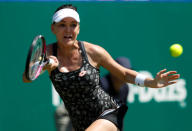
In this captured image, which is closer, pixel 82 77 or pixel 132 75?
pixel 82 77

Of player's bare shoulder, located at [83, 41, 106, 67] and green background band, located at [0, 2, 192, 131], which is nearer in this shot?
player's bare shoulder, located at [83, 41, 106, 67]

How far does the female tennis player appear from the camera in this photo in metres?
2.99

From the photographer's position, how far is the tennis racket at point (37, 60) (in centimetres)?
261

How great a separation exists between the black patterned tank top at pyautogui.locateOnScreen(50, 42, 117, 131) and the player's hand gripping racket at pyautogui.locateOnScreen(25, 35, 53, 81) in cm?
20

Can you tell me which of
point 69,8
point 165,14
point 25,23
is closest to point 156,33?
point 165,14

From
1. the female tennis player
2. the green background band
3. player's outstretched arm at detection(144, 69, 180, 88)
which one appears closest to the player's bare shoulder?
the female tennis player

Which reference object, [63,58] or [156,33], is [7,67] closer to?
[63,58]

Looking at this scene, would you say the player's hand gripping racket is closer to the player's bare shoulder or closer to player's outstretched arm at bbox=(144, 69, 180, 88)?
the player's bare shoulder

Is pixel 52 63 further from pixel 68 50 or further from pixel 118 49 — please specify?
pixel 118 49

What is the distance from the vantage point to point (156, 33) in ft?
16.1

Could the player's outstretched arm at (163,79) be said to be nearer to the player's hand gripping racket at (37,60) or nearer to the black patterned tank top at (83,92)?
the black patterned tank top at (83,92)

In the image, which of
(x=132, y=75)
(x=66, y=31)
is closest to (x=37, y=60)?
(x=66, y=31)

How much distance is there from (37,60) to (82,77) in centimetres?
39

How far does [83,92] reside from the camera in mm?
3014
